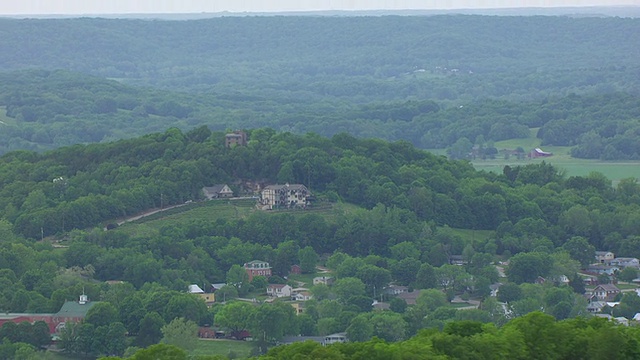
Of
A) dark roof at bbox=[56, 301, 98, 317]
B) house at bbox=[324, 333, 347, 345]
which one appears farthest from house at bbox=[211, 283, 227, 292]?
house at bbox=[324, 333, 347, 345]

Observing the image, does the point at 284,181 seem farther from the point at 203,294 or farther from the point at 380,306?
the point at 380,306

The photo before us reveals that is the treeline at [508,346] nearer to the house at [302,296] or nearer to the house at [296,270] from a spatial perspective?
the house at [302,296]

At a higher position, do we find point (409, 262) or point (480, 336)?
point (480, 336)

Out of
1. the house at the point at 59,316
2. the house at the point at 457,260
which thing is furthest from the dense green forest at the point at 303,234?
the house at the point at 59,316

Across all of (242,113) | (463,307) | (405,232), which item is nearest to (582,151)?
(242,113)

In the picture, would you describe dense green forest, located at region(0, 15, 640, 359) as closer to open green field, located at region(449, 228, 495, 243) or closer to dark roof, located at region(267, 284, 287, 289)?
open green field, located at region(449, 228, 495, 243)

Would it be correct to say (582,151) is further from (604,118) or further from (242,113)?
(242,113)
